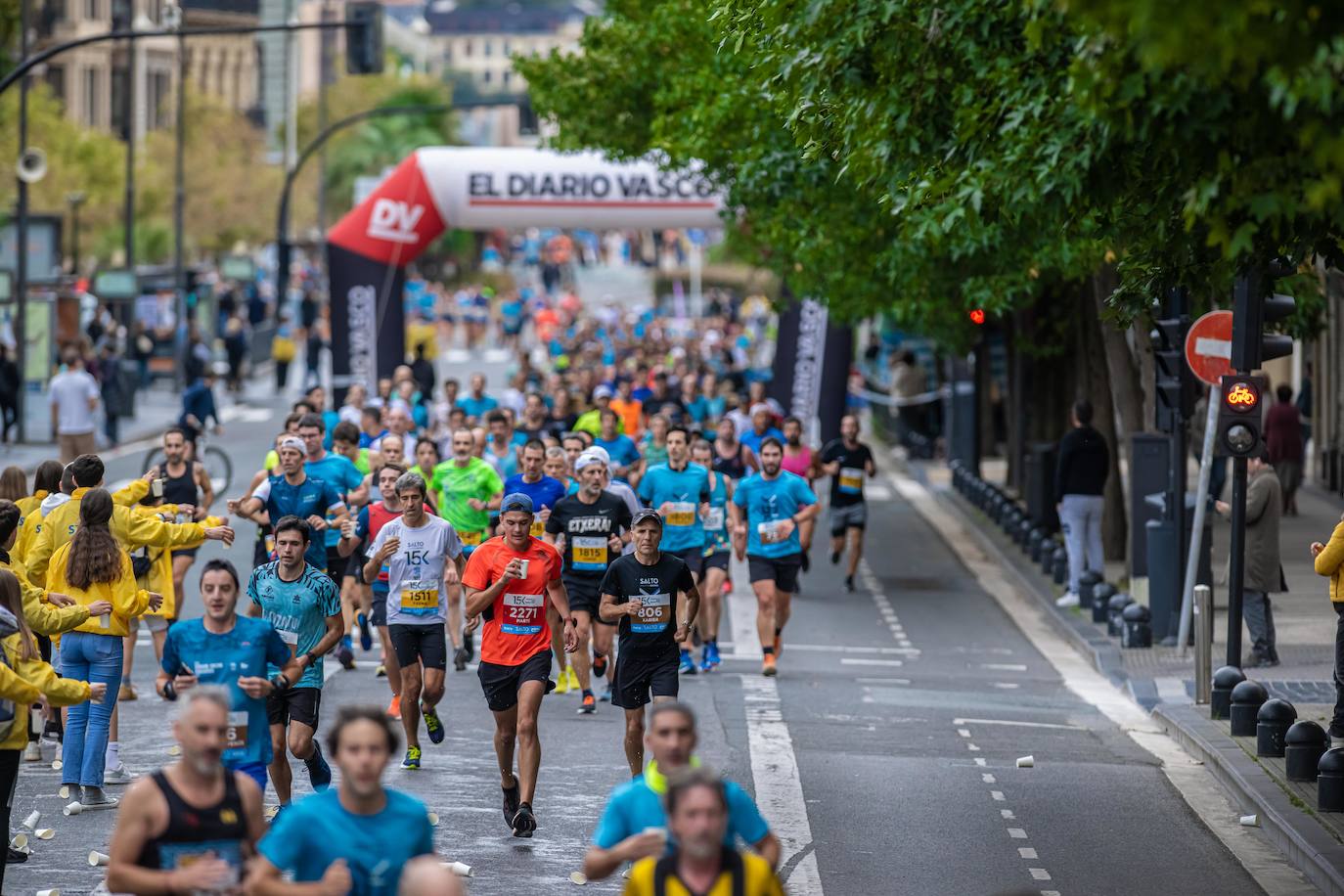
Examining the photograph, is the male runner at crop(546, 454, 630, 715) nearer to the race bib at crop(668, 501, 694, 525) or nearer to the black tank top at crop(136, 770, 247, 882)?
the race bib at crop(668, 501, 694, 525)

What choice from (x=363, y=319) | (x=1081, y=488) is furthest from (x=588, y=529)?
(x=363, y=319)

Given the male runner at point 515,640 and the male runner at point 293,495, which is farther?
the male runner at point 293,495

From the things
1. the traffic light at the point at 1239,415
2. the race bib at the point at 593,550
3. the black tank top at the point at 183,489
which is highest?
the traffic light at the point at 1239,415

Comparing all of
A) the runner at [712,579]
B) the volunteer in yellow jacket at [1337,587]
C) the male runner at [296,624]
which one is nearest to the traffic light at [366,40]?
the runner at [712,579]

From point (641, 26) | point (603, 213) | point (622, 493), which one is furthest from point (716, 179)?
point (622, 493)

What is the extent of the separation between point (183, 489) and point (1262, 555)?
7.93 metres

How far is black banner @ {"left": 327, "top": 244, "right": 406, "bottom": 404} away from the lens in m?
31.6

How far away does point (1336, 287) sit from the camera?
997 inches

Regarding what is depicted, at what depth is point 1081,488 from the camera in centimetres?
2134

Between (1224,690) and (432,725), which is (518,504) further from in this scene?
(1224,690)

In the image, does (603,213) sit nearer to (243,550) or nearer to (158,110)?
(243,550)

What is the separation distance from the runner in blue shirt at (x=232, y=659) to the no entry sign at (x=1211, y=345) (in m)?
8.87

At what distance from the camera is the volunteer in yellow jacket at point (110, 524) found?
1274cm

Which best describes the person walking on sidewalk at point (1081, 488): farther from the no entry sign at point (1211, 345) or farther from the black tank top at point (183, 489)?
the black tank top at point (183, 489)
